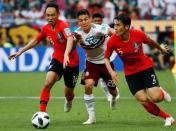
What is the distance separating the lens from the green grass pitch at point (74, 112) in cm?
1196

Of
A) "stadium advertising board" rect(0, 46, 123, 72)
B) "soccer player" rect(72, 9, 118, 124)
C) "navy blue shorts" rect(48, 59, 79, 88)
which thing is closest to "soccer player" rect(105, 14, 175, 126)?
"soccer player" rect(72, 9, 118, 124)

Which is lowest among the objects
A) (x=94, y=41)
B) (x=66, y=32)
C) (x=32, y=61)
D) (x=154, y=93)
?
(x=32, y=61)

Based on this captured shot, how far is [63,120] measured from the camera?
1311 centimetres

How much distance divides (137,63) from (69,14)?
18515 millimetres

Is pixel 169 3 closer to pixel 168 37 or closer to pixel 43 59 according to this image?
pixel 168 37

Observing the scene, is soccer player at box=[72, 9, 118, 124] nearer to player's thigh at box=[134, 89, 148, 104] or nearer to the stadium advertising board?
player's thigh at box=[134, 89, 148, 104]

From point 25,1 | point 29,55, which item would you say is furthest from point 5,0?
point 29,55

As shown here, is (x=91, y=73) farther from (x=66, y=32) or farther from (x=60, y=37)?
(x=66, y=32)

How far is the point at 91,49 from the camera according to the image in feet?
44.3

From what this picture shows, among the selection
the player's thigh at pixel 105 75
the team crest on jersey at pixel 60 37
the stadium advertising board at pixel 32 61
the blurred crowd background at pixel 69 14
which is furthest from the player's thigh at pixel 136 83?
the blurred crowd background at pixel 69 14

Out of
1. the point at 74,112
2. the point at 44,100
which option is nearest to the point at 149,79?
the point at 44,100

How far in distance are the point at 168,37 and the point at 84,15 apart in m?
17.2

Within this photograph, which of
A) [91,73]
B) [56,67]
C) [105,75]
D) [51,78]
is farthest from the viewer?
[105,75]

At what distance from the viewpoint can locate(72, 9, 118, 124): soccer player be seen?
12727 mm
